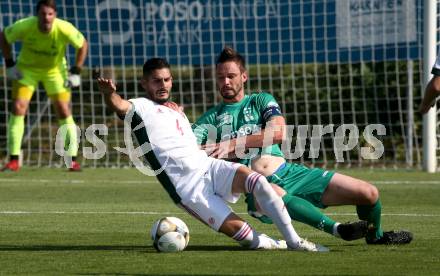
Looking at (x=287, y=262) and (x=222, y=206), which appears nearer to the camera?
(x=287, y=262)

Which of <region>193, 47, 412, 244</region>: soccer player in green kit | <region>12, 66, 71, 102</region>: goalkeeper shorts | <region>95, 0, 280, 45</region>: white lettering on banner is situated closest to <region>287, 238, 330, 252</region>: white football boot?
<region>193, 47, 412, 244</region>: soccer player in green kit

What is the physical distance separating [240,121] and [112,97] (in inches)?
52.0

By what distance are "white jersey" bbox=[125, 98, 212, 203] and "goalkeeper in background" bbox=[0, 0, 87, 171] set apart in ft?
24.9

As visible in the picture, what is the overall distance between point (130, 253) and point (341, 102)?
11.5m

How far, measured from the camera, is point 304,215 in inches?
297

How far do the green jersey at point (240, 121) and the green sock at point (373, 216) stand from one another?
0.86m

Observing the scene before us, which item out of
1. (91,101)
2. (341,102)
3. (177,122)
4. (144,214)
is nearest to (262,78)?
(341,102)

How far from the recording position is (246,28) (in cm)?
1830

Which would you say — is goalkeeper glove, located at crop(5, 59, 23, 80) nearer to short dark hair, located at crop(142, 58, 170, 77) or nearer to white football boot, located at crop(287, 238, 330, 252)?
short dark hair, located at crop(142, 58, 170, 77)

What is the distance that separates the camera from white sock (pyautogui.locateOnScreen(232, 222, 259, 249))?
7.39 metres

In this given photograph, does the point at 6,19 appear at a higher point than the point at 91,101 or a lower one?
higher

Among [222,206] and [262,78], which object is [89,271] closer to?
[222,206]

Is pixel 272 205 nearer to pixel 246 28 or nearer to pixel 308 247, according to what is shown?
pixel 308 247

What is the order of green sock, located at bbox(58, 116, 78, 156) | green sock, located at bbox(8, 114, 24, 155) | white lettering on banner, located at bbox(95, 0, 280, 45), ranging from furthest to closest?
white lettering on banner, located at bbox(95, 0, 280, 45) < green sock, located at bbox(58, 116, 78, 156) < green sock, located at bbox(8, 114, 24, 155)
